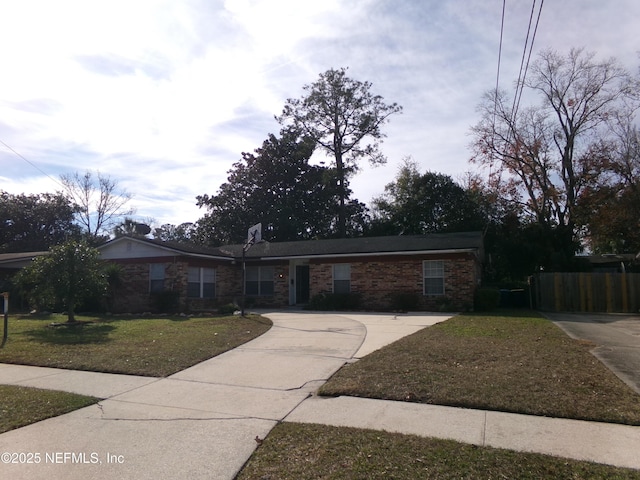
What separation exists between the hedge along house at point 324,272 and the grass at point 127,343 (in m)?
5.79

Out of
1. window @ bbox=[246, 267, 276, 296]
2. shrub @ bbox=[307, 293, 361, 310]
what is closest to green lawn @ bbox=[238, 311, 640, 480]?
shrub @ bbox=[307, 293, 361, 310]

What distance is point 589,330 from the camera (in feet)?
43.0

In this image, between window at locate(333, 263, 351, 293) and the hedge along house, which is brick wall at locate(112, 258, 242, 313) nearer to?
the hedge along house

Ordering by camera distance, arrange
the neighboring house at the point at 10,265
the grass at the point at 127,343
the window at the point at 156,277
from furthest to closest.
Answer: the neighboring house at the point at 10,265 → the window at the point at 156,277 → the grass at the point at 127,343

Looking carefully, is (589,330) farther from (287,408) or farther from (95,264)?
(95,264)

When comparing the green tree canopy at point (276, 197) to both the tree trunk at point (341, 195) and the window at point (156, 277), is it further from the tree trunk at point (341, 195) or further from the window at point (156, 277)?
the window at point (156, 277)

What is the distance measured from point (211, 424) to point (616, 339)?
33.5ft

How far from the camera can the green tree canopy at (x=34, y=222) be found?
42.8 metres

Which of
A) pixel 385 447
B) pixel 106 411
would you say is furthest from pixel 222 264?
pixel 385 447

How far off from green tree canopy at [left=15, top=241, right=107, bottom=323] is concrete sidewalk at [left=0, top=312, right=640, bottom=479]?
726 centimetres

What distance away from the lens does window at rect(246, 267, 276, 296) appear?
24.1 metres

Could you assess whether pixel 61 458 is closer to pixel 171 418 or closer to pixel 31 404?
pixel 171 418

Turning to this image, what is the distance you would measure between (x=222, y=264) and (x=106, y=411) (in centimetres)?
1799

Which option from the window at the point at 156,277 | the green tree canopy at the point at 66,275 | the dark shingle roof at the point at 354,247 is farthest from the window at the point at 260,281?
the green tree canopy at the point at 66,275
